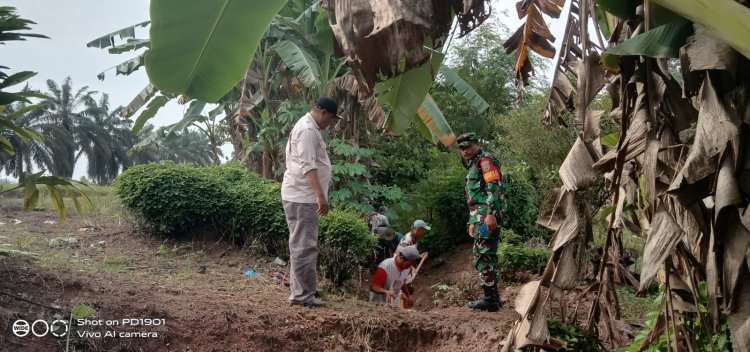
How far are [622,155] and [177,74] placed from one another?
77.0 inches

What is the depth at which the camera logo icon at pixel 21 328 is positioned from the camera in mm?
3530

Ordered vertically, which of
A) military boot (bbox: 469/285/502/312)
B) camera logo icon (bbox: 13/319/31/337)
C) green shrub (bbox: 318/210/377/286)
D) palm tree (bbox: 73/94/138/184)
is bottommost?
palm tree (bbox: 73/94/138/184)

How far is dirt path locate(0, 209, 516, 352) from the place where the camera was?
3873 mm

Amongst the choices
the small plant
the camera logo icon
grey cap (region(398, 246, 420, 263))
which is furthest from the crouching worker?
the camera logo icon

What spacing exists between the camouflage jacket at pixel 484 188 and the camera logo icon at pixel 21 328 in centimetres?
363

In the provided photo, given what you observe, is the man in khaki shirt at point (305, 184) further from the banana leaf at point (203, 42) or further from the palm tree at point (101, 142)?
the palm tree at point (101, 142)

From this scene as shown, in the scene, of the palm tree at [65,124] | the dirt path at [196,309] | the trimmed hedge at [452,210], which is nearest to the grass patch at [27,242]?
the dirt path at [196,309]

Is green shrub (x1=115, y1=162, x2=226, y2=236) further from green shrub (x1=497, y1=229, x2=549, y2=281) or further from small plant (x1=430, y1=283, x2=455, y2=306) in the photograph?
green shrub (x1=497, y1=229, x2=549, y2=281)

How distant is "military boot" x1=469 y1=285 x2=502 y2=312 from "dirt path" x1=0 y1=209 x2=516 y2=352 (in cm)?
12

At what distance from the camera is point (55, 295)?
163 inches

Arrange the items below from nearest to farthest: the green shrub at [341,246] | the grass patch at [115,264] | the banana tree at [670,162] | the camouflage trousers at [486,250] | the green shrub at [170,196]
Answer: the banana tree at [670,162], the camouflage trousers at [486,250], the grass patch at [115,264], the green shrub at [341,246], the green shrub at [170,196]

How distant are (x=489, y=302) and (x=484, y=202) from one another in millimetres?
1006

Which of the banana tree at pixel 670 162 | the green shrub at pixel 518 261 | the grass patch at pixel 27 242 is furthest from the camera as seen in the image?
the green shrub at pixel 518 261

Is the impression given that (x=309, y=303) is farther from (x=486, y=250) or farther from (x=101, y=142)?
(x=101, y=142)
